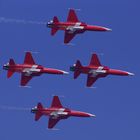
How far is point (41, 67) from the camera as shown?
135 m

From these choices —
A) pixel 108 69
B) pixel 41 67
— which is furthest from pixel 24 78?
pixel 108 69

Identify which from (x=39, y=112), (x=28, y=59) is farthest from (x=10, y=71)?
(x=39, y=112)

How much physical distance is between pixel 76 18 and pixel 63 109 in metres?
13.1

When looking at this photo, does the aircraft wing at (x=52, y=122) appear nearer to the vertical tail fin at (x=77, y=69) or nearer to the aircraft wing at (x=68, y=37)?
the vertical tail fin at (x=77, y=69)

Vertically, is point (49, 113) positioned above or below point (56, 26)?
below

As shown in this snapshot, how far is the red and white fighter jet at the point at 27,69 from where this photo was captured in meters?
134

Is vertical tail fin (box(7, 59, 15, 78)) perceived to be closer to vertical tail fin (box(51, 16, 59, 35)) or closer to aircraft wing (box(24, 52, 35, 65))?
Result: aircraft wing (box(24, 52, 35, 65))

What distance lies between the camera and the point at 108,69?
135875mm

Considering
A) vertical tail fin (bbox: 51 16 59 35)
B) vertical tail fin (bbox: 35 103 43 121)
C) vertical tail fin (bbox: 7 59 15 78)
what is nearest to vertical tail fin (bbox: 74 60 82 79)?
vertical tail fin (bbox: 51 16 59 35)

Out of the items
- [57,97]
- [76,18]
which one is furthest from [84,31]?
[57,97]

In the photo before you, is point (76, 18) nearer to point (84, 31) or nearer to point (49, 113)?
point (84, 31)

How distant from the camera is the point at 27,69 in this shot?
135500 millimetres

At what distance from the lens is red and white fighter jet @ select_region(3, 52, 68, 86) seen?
13412 centimetres

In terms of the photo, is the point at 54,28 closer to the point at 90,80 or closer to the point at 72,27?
the point at 72,27
